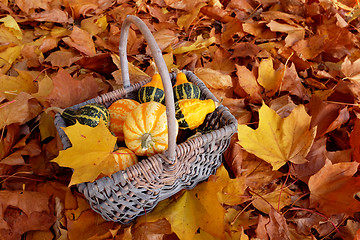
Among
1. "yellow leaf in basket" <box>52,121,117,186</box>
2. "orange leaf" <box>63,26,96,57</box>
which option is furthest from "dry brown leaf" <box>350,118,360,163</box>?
"orange leaf" <box>63,26,96,57</box>

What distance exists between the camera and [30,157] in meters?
1.05

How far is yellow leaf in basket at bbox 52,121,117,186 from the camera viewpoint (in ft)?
2.40

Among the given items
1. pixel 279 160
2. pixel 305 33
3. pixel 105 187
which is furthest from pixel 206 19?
pixel 105 187

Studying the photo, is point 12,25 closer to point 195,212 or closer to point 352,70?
point 195,212

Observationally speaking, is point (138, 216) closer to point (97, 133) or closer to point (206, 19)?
point (97, 133)

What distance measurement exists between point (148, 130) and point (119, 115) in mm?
188

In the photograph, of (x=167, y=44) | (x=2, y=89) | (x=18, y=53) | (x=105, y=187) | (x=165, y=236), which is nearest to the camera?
(x=105, y=187)

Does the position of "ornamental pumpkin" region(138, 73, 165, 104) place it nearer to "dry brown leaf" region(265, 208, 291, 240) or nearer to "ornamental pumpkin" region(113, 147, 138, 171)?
"ornamental pumpkin" region(113, 147, 138, 171)

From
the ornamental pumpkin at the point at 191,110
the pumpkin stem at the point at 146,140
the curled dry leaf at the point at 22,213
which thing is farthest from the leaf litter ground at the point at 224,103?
the pumpkin stem at the point at 146,140

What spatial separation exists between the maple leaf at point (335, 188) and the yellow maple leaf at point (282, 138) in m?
0.08

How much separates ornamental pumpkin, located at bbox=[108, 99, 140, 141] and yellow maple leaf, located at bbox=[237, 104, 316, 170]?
441mm

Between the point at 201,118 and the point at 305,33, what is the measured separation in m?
0.98

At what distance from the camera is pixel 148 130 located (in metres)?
0.83

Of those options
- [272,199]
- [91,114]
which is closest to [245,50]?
[272,199]
